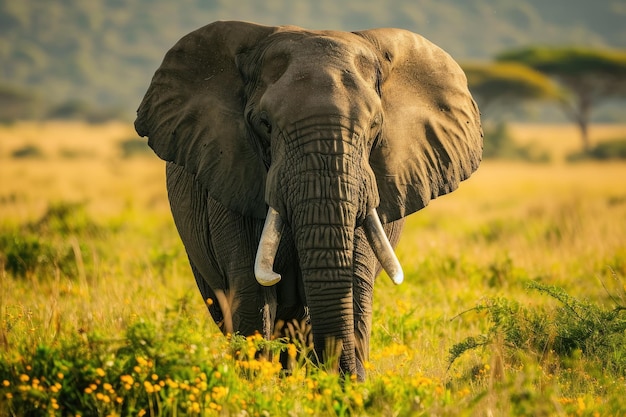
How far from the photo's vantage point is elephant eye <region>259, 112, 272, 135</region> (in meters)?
5.68

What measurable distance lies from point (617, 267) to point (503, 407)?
590 cm

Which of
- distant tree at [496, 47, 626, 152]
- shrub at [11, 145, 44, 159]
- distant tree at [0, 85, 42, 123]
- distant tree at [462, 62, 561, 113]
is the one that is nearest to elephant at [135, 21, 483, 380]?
shrub at [11, 145, 44, 159]

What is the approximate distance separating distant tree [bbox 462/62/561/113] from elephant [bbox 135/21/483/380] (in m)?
39.4

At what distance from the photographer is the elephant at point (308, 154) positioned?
5.39m

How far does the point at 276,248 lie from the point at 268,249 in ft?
0.16

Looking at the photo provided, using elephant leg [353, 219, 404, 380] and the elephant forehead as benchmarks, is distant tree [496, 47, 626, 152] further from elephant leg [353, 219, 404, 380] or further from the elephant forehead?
the elephant forehead

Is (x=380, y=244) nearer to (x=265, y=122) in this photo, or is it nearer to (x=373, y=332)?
(x=265, y=122)

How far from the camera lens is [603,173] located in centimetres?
3112

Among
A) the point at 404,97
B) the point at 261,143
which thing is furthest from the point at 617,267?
the point at 261,143

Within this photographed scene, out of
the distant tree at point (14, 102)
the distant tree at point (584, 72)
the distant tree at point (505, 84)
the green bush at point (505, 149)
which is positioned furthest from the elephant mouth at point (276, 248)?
the distant tree at point (14, 102)

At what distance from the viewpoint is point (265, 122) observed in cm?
572

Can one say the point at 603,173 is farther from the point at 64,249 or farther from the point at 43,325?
the point at 43,325

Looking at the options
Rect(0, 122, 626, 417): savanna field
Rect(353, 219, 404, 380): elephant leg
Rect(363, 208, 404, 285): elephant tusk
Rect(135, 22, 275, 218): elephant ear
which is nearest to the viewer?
Rect(0, 122, 626, 417): savanna field

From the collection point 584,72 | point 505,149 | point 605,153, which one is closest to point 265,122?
point 605,153
